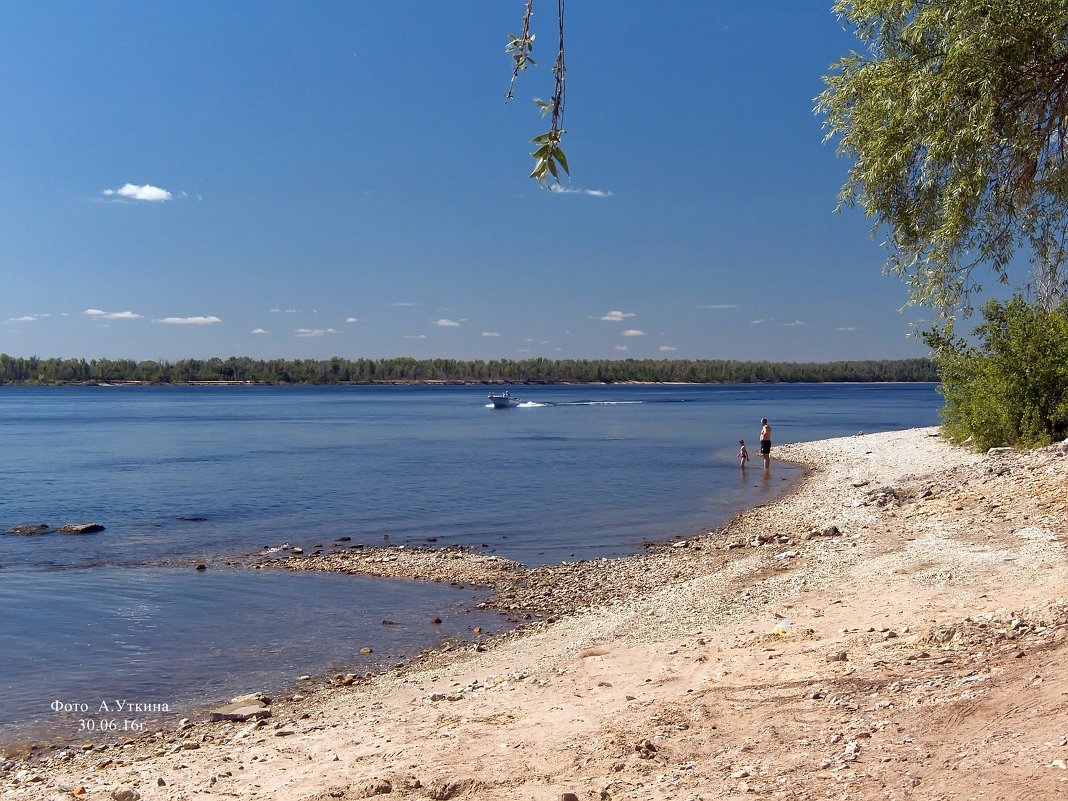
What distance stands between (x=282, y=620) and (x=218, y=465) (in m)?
33.1

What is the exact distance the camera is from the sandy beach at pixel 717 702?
6.02m

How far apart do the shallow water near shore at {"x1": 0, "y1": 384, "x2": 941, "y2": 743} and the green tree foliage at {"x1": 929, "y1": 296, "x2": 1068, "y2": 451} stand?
7.28 meters

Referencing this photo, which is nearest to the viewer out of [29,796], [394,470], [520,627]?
[29,796]

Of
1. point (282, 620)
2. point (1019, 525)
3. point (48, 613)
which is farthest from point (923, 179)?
point (48, 613)

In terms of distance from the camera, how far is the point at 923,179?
11.6 metres

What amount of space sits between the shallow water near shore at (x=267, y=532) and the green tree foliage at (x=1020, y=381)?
287 inches

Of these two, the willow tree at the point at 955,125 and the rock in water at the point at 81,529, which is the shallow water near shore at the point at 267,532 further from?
the willow tree at the point at 955,125

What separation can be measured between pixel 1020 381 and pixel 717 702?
22173 millimetres

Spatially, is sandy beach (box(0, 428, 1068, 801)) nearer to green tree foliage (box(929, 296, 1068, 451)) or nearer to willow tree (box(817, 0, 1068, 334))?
willow tree (box(817, 0, 1068, 334))

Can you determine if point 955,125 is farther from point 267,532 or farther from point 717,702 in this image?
point 267,532

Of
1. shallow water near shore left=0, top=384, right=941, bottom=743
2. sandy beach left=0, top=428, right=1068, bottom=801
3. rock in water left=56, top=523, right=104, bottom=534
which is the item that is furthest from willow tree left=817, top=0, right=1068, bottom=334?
rock in water left=56, top=523, right=104, bottom=534

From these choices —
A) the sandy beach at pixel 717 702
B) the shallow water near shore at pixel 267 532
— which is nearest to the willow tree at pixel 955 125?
the sandy beach at pixel 717 702

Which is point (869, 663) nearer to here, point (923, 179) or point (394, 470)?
point (923, 179)

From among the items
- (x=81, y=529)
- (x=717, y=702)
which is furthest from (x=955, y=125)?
(x=81, y=529)
